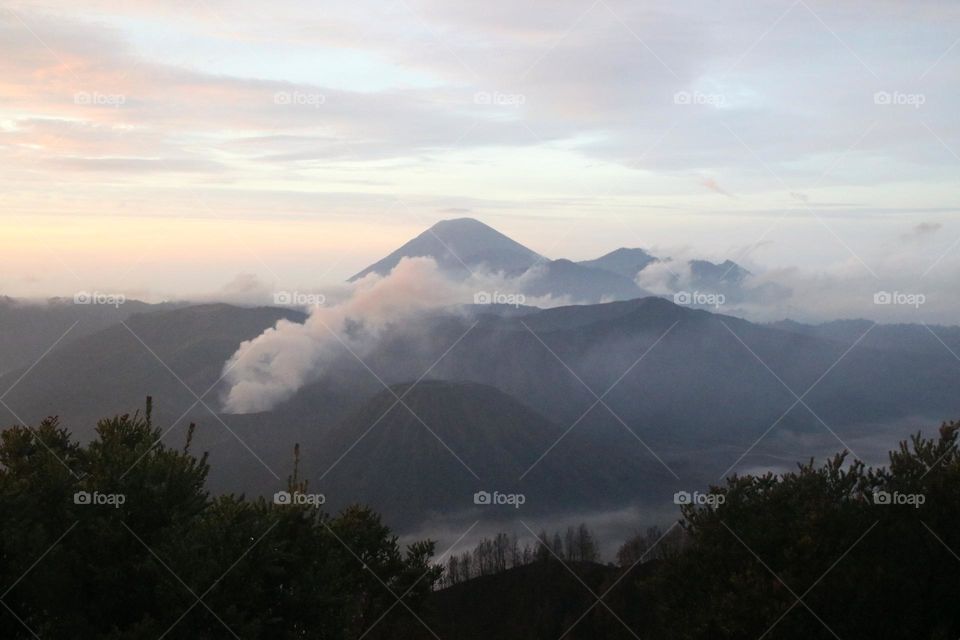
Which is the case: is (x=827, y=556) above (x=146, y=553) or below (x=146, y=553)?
above

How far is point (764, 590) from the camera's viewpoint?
85.4 ft

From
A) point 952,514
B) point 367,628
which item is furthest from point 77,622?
point 952,514

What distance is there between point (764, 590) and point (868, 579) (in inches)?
118

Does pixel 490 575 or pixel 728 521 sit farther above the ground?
pixel 728 521

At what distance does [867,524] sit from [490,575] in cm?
5591

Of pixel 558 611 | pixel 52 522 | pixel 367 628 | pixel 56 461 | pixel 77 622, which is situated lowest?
pixel 558 611

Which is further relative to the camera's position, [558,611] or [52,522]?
[558,611]

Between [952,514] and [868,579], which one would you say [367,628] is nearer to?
[868,579]

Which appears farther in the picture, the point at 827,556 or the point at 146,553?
the point at 827,556

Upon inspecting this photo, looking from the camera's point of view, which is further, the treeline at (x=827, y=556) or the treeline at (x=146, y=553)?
the treeline at (x=827, y=556)

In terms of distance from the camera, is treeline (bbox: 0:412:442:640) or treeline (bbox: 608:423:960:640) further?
treeline (bbox: 608:423:960:640)

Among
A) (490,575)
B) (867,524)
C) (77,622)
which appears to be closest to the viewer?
(77,622)

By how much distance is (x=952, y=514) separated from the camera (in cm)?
2800

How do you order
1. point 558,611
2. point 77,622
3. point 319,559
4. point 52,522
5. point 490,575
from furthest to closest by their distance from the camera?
point 490,575, point 558,611, point 319,559, point 52,522, point 77,622
